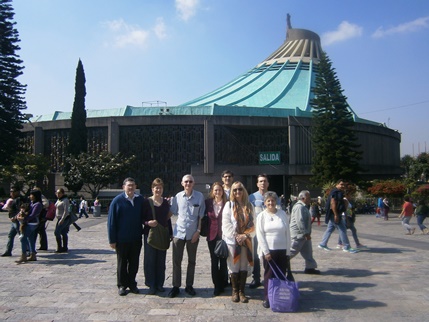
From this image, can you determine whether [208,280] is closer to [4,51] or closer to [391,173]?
[4,51]

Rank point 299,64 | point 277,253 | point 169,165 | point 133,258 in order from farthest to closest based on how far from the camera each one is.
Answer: point 299,64 → point 169,165 → point 133,258 → point 277,253

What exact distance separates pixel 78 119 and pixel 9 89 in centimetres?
557

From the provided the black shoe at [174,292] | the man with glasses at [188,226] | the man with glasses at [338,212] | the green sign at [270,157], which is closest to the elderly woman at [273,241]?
the man with glasses at [188,226]

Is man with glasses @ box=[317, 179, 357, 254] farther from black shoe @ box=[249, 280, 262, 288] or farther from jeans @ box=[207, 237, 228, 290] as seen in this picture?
jeans @ box=[207, 237, 228, 290]

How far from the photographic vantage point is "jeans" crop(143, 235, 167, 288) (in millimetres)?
5750

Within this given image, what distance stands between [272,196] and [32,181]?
33.1 metres

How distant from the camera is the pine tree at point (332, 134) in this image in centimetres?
3186

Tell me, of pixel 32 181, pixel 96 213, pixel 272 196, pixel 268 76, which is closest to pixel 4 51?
pixel 32 181

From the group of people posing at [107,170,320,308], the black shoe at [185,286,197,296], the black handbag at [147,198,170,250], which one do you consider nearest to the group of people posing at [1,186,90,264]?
the group of people posing at [107,170,320,308]

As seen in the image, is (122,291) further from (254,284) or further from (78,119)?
(78,119)

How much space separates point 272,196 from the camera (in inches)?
209

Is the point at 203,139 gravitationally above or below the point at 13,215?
above

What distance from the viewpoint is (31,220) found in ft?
26.9

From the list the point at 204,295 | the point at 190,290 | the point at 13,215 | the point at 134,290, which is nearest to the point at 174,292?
the point at 190,290
